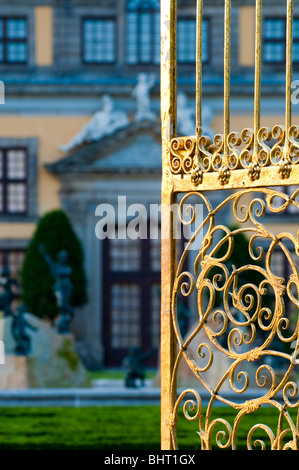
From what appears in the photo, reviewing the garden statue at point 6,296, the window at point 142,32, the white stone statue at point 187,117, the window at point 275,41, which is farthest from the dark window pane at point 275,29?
the garden statue at point 6,296

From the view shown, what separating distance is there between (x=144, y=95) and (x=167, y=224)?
16578 millimetres

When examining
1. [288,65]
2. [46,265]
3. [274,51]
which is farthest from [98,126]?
[288,65]

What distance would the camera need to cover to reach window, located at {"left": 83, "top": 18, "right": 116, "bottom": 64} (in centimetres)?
2092

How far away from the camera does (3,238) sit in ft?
67.6

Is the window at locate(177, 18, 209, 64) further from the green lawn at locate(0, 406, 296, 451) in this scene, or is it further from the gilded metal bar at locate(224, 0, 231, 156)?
the gilded metal bar at locate(224, 0, 231, 156)

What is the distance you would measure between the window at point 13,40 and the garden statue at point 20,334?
9.46 meters

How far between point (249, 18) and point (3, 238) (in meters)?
6.64

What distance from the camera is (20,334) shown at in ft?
41.1

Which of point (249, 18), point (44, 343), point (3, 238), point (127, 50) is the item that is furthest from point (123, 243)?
point (44, 343)

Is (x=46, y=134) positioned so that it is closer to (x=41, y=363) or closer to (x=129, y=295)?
(x=129, y=295)

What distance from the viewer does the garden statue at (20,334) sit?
1246 centimetres

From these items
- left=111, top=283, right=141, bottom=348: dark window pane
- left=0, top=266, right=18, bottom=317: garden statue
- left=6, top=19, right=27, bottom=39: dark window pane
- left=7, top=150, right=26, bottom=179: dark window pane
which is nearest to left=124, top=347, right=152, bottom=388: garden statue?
left=0, top=266, right=18, bottom=317: garden statue

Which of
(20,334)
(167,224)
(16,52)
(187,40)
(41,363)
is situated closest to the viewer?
(167,224)
